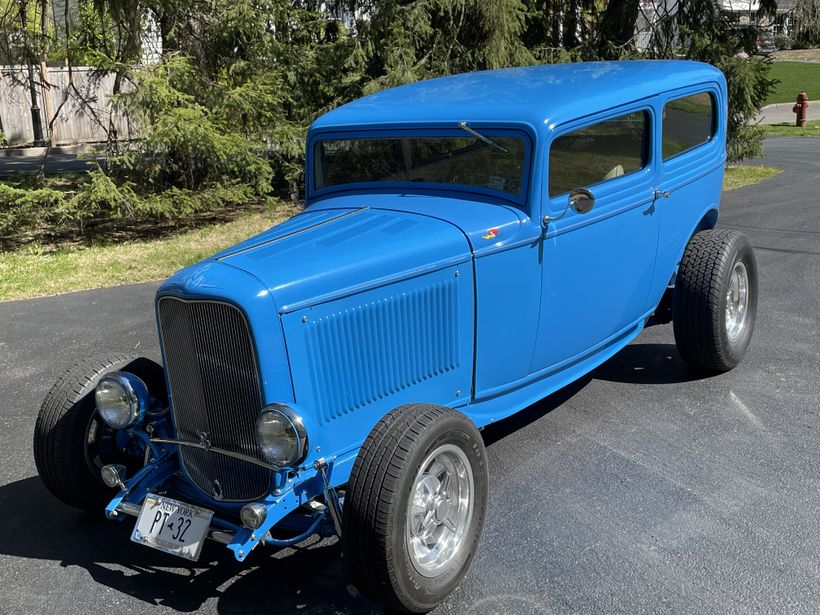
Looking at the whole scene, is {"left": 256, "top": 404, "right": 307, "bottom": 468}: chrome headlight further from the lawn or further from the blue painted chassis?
the lawn

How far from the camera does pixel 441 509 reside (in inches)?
131

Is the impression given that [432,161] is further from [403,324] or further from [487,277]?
[403,324]

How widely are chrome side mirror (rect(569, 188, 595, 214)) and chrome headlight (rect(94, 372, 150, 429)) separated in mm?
2185

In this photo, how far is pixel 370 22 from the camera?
36.7ft

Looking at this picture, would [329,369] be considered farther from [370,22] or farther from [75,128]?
[75,128]

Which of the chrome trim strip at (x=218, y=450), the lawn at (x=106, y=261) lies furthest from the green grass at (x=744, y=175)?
the chrome trim strip at (x=218, y=450)

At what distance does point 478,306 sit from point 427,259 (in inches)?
15.6

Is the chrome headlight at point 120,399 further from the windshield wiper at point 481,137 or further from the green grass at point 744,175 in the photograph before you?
the green grass at point 744,175

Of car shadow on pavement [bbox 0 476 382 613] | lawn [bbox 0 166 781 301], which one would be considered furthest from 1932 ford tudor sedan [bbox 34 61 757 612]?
lawn [bbox 0 166 781 301]

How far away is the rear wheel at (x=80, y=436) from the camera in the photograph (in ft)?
12.2

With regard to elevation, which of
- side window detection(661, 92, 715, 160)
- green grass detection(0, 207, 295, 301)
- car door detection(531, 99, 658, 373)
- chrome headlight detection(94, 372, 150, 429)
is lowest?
green grass detection(0, 207, 295, 301)

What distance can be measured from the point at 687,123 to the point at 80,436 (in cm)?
394

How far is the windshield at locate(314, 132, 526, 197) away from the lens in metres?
4.15

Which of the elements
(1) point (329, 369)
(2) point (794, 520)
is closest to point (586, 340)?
(2) point (794, 520)
